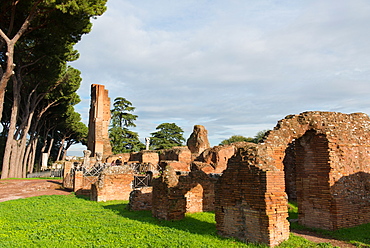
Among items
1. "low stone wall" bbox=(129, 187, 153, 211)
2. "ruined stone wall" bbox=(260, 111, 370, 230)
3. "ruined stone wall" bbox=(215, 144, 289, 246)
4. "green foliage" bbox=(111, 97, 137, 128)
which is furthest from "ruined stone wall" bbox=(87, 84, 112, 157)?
"ruined stone wall" bbox=(215, 144, 289, 246)

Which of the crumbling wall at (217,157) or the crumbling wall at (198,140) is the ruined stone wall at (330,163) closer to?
the crumbling wall at (217,157)

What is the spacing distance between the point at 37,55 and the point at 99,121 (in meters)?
21.6

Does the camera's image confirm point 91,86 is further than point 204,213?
Yes

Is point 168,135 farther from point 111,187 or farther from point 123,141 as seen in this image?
point 111,187

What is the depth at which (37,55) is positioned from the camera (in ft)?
61.0

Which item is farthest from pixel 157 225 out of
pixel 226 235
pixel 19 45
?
pixel 19 45

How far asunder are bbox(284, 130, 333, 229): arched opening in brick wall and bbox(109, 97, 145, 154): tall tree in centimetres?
3447

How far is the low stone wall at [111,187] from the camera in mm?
12211

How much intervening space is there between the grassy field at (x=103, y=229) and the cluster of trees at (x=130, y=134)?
102 feet

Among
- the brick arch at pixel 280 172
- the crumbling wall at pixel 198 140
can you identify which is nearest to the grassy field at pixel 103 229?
the brick arch at pixel 280 172

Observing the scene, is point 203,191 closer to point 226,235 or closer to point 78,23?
point 226,235

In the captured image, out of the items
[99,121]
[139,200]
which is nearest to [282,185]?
[139,200]

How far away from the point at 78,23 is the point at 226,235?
14.2 metres

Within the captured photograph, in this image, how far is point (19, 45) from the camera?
1833 centimetres
